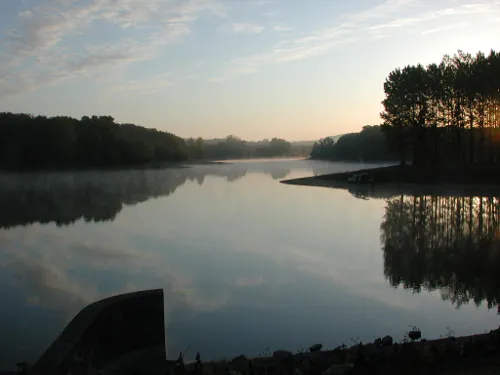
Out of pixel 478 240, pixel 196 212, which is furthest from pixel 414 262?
pixel 196 212

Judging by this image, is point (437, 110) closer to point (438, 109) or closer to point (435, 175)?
point (438, 109)

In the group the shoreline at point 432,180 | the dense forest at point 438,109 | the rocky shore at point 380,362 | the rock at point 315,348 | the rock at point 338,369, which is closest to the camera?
the rock at point 338,369

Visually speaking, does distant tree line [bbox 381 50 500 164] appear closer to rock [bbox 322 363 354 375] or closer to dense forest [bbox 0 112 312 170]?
rock [bbox 322 363 354 375]

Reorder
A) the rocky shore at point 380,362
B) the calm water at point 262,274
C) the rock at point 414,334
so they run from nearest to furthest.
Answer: the rocky shore at point 380,362
the rock at point 414,334
the calm water at point 262,274

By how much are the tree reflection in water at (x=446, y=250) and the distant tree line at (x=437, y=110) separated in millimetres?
30459

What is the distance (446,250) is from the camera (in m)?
20.8

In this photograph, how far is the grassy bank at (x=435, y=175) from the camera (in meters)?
55.4

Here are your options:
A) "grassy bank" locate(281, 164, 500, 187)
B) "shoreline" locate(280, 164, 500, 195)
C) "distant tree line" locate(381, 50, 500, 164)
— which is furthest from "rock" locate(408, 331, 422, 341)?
"distant tree line" locate(381, 50, 500, 164)

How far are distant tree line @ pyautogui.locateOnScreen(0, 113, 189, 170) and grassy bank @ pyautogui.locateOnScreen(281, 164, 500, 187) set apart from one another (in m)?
65.9

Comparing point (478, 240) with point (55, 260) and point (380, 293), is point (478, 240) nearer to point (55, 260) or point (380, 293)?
point (380, 293)

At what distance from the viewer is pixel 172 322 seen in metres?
12.8

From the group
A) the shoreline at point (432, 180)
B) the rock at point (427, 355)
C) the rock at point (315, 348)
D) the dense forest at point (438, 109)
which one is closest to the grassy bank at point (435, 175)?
the shoreline at point (432, 180)

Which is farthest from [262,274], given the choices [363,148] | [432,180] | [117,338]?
[363,148]

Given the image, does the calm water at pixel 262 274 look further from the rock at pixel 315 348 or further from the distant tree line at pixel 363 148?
the distant tree line at pixel 363 148
